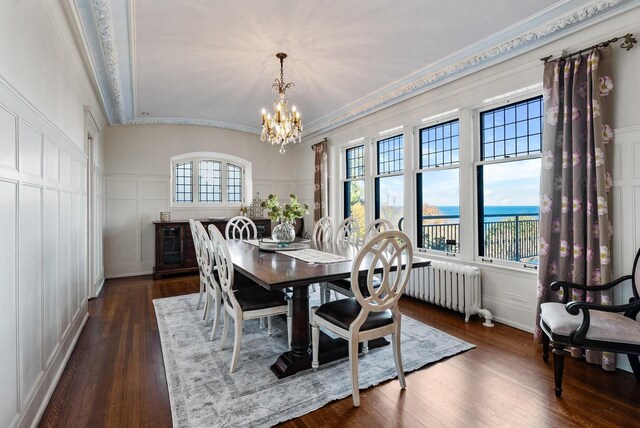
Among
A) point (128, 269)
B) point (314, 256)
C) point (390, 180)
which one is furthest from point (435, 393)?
point (128, 269)

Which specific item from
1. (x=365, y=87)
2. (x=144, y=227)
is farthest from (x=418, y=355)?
(x=144, y=227)

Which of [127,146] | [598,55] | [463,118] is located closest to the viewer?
[598,55]

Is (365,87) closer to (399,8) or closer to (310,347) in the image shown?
(399,8)

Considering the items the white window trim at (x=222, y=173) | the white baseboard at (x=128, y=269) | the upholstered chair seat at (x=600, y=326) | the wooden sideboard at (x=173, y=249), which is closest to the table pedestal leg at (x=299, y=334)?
the upholstered chair seat at (x=600, y=326)

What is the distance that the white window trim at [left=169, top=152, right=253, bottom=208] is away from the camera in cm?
628

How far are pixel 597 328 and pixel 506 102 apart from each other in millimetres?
2278

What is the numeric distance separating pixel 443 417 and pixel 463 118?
3010 millimetres

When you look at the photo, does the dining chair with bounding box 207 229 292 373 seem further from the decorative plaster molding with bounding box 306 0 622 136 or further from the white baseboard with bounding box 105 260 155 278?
the white baseboard with bounding box 105 260 155 278

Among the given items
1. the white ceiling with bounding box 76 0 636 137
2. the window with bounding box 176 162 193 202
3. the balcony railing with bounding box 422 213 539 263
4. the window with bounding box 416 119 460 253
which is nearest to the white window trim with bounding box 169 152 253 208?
the window with bounding box 176 162 193 202

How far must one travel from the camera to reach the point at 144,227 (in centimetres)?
592

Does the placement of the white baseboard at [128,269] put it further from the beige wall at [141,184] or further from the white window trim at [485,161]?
the white window trim at [485,161]

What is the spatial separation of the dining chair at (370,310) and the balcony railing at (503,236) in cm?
183

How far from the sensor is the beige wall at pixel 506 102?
2.42 m

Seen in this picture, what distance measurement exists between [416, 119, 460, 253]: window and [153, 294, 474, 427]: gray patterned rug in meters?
1.27
